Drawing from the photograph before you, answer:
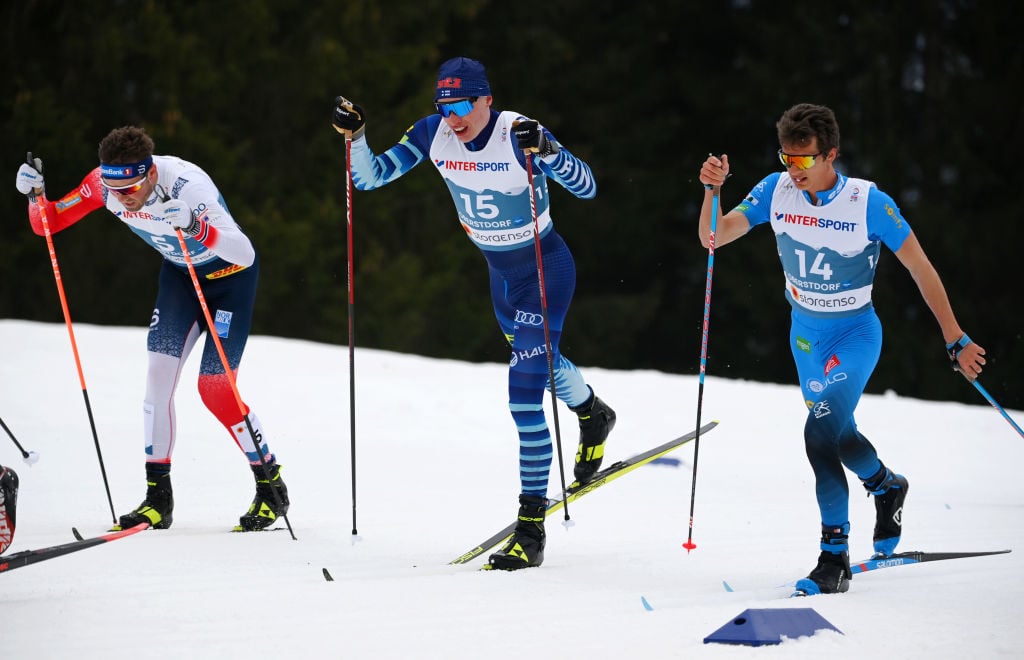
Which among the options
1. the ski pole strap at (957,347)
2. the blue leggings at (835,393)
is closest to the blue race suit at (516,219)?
the blue leggings at (835,393)

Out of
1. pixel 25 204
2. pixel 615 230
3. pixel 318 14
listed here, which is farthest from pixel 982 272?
pixel 25 204

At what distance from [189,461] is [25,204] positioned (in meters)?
11.7

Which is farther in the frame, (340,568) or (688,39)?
(688,39)

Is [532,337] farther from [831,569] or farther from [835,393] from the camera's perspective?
[831,569]

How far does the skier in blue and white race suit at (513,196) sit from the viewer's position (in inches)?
202

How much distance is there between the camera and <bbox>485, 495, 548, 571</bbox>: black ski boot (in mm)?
5035

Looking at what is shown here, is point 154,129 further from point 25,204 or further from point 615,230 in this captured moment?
point 615,230

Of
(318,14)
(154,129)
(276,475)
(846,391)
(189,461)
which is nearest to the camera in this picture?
(846,391)

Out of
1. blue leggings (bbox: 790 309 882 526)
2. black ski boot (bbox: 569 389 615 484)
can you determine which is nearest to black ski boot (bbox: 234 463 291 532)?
black ski boot (bbox: 569 389 615 484)

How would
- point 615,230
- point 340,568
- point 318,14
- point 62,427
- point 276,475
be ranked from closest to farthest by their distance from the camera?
point 340,568
point 276,475
point 62,427
point 318,14
point 615,230

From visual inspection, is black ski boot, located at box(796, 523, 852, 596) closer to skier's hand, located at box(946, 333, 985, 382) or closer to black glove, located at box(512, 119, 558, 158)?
skier's hand, located at box(946, 333, 985, 382)

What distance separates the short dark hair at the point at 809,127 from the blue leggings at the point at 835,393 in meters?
0.68

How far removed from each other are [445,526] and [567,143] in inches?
581

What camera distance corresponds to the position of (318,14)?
64.1 ft
